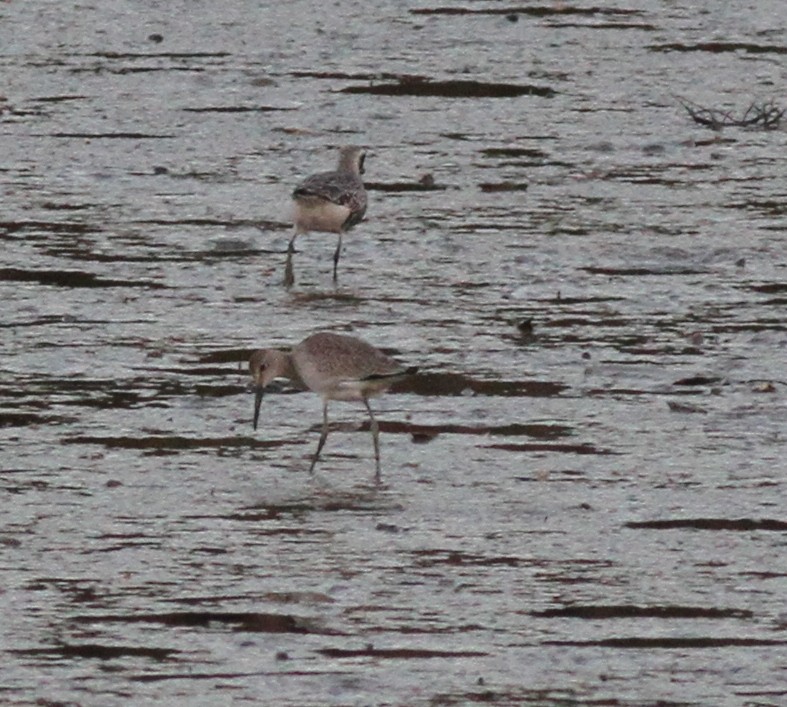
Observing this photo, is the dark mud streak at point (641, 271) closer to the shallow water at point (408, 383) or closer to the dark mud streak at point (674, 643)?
the shallow water at point (408, 383)

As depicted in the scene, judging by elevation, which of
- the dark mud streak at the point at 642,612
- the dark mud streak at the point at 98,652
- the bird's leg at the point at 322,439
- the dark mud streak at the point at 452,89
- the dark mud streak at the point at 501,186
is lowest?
the dark mud streak at the point at 452,89

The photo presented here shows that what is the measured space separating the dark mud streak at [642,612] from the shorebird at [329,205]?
16.7 ft

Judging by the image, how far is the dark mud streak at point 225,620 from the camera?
714cm

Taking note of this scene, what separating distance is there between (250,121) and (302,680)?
957 centimetres

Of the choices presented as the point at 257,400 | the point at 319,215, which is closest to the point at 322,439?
the point at 257,400

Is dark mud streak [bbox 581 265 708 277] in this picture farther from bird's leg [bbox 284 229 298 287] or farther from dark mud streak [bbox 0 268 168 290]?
dark mud streak [bbox 0 268 168 290]

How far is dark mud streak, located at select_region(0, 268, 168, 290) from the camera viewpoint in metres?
11.8

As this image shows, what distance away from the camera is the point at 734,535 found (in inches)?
320

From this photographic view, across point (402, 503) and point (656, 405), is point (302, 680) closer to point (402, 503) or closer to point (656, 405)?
point (402, 503)

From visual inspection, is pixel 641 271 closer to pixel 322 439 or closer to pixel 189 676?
pixel 322 439

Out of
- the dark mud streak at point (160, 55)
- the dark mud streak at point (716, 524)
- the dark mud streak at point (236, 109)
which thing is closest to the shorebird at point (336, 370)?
the dark mud streak at point (716, 524)

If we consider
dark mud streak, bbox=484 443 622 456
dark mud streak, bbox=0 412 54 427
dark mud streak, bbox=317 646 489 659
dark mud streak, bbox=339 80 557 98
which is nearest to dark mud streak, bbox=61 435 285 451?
dark mud streak, bbox=0 412 54 427

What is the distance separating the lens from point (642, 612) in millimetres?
7324

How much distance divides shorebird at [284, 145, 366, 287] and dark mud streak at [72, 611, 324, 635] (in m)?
5.06
